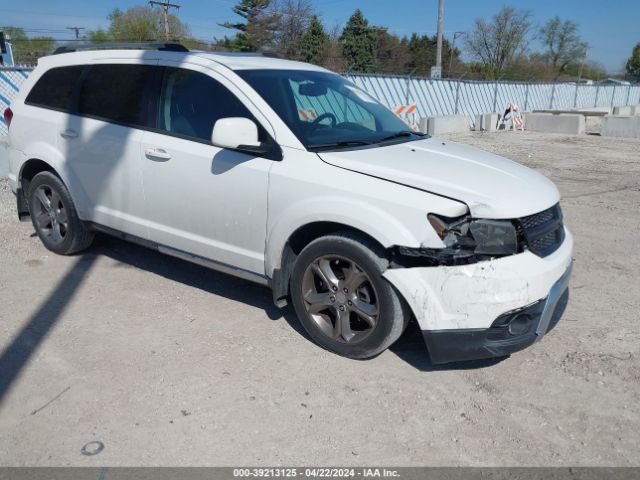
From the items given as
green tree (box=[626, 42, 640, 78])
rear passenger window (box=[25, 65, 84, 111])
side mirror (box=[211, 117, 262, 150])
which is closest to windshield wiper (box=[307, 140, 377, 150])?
side mirror (box=[211, 117, 262, 150])

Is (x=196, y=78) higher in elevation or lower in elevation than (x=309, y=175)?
higher

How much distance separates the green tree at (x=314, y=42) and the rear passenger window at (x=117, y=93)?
42.1 metres

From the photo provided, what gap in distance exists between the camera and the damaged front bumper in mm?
3053

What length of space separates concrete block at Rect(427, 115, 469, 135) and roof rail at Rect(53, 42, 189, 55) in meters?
14.9

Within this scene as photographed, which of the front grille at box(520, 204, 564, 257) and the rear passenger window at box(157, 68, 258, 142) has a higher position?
the rear passenger window at box(157, 68, 258, 142)

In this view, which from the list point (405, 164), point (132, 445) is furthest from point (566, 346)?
point (132, 445)

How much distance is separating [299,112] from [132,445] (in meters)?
2.42

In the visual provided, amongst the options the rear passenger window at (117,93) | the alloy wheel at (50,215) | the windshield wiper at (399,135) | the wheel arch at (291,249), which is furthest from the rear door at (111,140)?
the windshield wiper at (399,135)

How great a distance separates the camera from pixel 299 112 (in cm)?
398

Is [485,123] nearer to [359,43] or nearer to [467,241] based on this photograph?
[467,241]

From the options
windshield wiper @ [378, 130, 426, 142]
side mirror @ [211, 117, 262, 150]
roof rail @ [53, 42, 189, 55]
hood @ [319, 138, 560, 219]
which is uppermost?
roof rail @ [53, 42, 189, 55]

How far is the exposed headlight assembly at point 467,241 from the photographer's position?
3092 mm

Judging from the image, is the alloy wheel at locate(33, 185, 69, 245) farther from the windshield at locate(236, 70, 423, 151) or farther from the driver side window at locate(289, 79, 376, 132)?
the driver side window at locate(289, 79, 376, 132)

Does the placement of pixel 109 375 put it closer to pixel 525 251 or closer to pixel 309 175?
pixel 309 175
